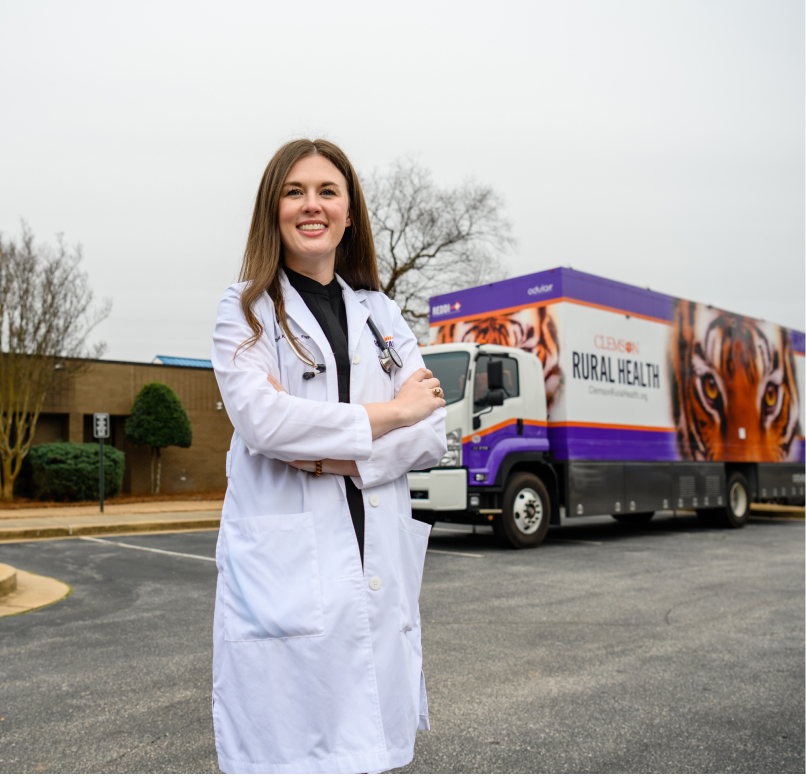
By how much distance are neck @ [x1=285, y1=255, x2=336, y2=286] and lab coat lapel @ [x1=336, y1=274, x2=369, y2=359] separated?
0.21ft

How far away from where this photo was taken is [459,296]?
12.6 m

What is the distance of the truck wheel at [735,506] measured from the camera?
14.3m

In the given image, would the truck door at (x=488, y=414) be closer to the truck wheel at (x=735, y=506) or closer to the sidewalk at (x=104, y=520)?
the sidewalk at (x=104, y=520)

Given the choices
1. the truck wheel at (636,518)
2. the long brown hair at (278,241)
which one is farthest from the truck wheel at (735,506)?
the long brown hair at (278,241)

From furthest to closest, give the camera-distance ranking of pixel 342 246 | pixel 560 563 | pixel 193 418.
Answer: pixel 193 418
pixel 560 563
pixel 342 246

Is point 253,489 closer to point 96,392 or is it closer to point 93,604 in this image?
point 93,604

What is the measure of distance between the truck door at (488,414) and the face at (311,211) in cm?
820

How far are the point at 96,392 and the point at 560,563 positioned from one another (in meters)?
17.2

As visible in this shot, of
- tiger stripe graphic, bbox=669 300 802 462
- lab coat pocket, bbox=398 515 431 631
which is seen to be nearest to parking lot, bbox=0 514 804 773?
lab coat pocket, bbox=398 515 431 631

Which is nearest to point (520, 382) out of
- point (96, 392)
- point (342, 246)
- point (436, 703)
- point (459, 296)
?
point (459, 296)

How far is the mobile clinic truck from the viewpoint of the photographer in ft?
33.5

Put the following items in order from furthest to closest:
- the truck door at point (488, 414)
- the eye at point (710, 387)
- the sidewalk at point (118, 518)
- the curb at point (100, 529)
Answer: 1. the eye at point (710, 387)
2. the sidewalk at point (118, 518)
3. the curb at point (100, 529)
4. the truck door at point (488, 414)

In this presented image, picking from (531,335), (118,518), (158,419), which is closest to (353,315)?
(531,335)

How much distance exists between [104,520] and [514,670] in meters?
11.6
